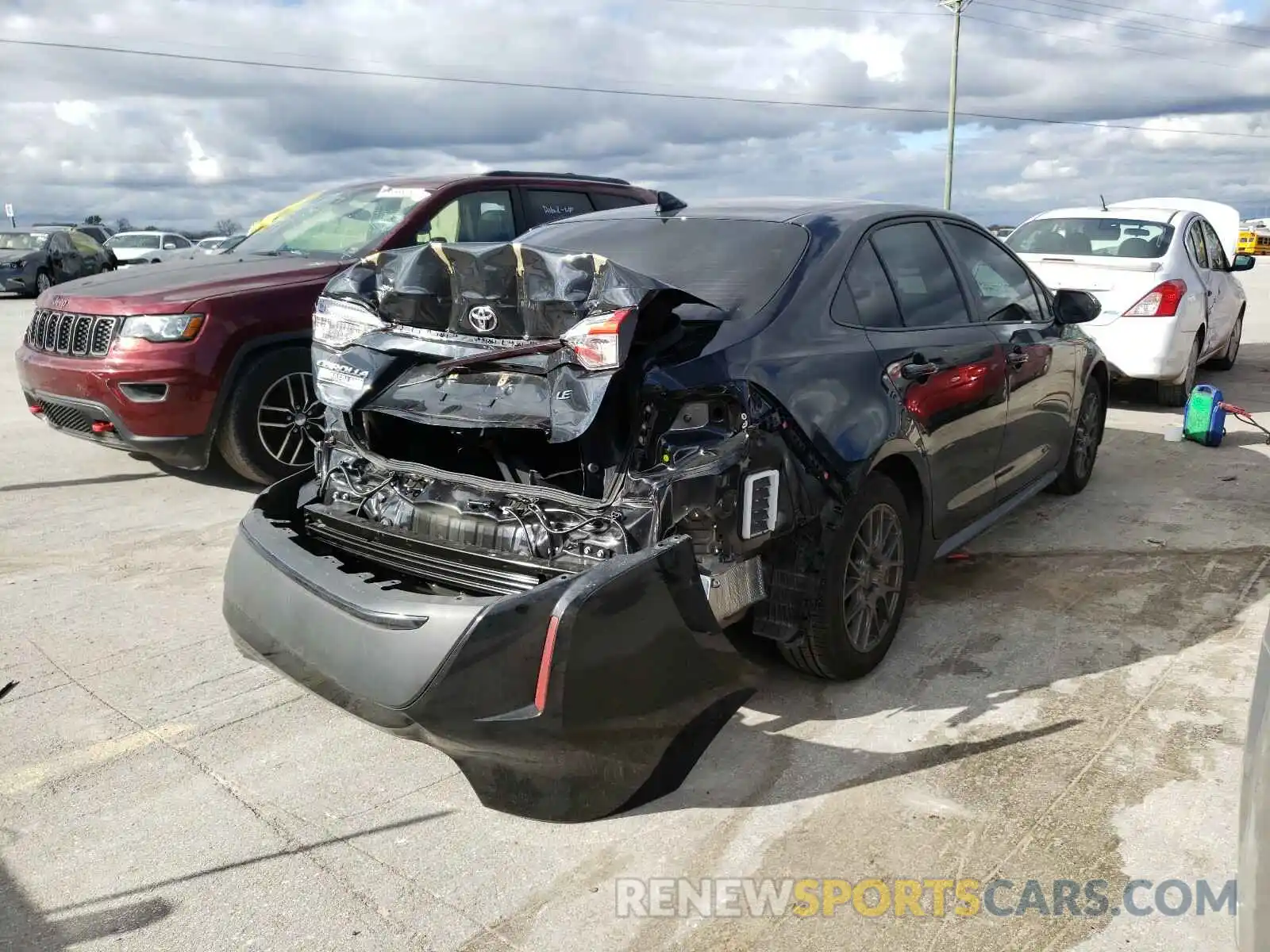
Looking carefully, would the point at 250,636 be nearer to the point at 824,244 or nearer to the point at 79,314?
the point at 824,244

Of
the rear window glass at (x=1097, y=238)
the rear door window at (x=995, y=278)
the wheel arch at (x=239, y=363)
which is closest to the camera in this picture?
the rear door window at (x=995, y=278)

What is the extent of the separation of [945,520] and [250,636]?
2.58 metres

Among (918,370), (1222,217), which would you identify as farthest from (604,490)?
(1222,217)

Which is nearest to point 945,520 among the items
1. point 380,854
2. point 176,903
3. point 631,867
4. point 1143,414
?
point 631,867

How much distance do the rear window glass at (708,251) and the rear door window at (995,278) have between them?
1.20m

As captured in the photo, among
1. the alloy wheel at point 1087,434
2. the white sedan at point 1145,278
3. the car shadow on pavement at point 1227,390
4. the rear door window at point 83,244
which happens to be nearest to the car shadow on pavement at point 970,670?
the alloy wheel at point 1087,434

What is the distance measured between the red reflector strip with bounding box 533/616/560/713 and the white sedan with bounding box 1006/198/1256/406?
6809 millimetres

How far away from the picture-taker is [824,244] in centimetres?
375

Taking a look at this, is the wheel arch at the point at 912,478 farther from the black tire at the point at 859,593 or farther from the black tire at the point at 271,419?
the black tire at the point at 271,419

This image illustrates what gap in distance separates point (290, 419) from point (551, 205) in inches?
96.6

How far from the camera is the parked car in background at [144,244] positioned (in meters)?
27.8

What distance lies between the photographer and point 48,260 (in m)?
22.7

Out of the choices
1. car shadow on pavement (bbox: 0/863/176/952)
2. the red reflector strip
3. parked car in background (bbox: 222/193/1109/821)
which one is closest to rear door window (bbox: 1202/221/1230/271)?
parked car in background (bbox: 222/193/1109/821)

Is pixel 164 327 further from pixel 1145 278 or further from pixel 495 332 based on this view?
pixel 1145 278
